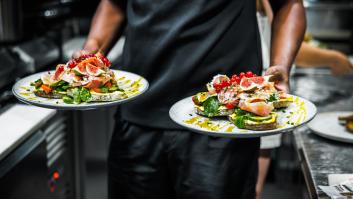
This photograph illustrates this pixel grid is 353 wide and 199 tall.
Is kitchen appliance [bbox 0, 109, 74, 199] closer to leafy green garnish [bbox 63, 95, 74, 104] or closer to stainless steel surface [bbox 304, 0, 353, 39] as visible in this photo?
leafy green garnish [bbox 63, 95, 74, 104]

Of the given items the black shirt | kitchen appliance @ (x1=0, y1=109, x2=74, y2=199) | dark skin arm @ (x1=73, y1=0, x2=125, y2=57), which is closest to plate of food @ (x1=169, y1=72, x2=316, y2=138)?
the black shirt

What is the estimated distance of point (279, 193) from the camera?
3.66 meters

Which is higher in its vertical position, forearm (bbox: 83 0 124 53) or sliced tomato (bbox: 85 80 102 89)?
forearm (bbox: 83 0 124 53)

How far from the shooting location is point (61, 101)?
4.76ft

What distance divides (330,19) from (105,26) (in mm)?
3597

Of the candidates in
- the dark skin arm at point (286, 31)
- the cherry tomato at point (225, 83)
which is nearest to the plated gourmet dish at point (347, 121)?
the dark skin arm at point (286, 31)

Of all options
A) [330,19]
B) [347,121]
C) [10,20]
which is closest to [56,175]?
[10,20]

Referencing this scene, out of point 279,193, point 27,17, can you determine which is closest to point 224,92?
point 27,17

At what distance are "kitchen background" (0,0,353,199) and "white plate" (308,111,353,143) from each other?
0.04 metres

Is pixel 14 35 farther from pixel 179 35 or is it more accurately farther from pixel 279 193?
pixel 279 193

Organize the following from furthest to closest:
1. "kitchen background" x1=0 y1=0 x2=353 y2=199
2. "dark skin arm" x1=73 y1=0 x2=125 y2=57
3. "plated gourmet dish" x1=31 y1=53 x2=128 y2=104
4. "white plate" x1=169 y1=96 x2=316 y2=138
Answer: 1. "kitchen background" x1=0 y1=0 x2=353 y2=199
2. "dark skin arm" x1=73 y1=0 x2=125 y2=57
3. "plated gourmet dish" x1=31 y1=53 x2=128 y2=104
4. "white plate" x1=169 y1=96 x2=316 y2=138

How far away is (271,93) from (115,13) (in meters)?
0.64

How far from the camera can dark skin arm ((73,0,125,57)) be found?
1792mm

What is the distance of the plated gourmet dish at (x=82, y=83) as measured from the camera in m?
1.46
